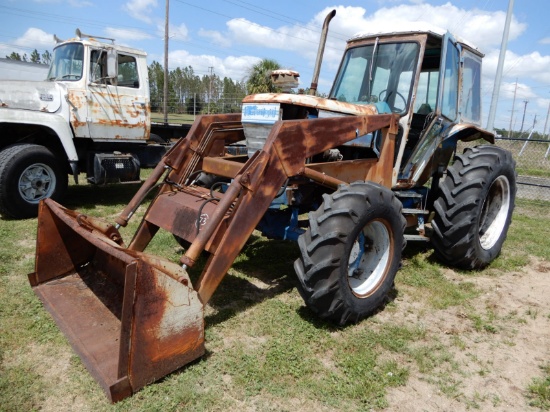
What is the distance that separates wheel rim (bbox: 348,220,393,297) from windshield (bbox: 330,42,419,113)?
4.82 feet

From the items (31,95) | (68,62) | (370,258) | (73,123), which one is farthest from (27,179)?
(370,258)

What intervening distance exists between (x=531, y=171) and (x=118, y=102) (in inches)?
444

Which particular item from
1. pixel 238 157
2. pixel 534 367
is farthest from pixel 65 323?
pixel 534 367

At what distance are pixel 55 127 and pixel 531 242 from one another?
7.63m

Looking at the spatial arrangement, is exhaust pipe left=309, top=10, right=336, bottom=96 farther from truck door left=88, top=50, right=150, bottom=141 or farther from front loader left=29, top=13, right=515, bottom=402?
truck door left=88, top=50, right=150, bottom=141

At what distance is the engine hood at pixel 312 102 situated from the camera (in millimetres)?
3623

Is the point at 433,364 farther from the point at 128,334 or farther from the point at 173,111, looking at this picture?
the point at 173,111

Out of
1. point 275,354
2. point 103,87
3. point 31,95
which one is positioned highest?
point 103,87

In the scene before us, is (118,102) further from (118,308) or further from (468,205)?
(468,205)

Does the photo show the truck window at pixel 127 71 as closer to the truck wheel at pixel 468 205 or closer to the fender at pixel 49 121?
the fender at pixel 49 121

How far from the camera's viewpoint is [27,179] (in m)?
6.40

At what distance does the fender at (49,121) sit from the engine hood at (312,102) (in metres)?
4.23

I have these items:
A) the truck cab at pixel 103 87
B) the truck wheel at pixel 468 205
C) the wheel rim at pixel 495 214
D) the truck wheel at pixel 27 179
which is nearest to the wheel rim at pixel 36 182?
the truck wheel at pixel 27 179

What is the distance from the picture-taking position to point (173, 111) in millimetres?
31578
